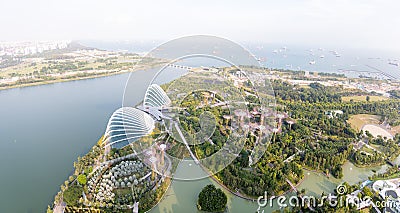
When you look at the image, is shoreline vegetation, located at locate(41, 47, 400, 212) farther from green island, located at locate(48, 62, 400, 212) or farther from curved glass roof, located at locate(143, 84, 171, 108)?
curved glass roof, located at locate(143, 84, 171, 108)

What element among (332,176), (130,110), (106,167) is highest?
(130,110)

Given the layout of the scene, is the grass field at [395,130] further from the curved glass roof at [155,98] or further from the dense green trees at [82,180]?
the dense green trees at [82,180]

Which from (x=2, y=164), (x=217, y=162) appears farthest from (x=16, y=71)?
(x=217, y=162)

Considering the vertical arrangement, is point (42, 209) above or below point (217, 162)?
below

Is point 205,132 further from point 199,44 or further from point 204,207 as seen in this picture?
point 199,44

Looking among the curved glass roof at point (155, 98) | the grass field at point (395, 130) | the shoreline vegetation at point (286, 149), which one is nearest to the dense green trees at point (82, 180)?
the shoreline vegetation at point (286, 149)
